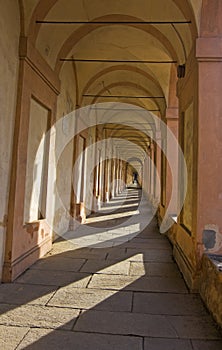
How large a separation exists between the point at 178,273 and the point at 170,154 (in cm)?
384

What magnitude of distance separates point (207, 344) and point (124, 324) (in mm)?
787

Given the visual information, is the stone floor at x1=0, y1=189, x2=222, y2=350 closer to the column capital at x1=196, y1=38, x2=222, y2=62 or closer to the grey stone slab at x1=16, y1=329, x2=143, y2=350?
the grey stone slab at x1=16, y1=329, x2=143, y2=350

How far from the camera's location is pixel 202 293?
11.4 ft

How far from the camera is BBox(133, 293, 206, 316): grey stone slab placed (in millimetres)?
3152

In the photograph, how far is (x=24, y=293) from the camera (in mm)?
3523

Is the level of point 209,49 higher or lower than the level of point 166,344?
higher

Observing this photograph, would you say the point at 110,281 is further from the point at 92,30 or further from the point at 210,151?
the point at 92,30

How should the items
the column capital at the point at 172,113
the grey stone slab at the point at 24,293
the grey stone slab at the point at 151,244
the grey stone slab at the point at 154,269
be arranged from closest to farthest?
the grey stone slab at the point at 24,293 → the grey stone slab at the point at 154,269 → the grey stone slab at the point at 151,244 → the column capital at the point at 172,113

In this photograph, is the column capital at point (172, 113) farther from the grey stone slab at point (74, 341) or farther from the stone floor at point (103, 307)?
the grey stone slab at point (74, 341)

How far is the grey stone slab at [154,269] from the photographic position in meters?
4.40

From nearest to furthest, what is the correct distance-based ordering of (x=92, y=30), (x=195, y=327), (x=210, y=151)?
(x=195, y=327) < (x=210, y=151) < (x=92, y=30)

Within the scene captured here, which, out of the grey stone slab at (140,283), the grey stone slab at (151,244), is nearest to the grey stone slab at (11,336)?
the grey stone slab at (140,283)

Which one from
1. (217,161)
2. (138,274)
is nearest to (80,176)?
(138,274)

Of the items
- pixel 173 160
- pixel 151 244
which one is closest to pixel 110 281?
pixel 151 244
